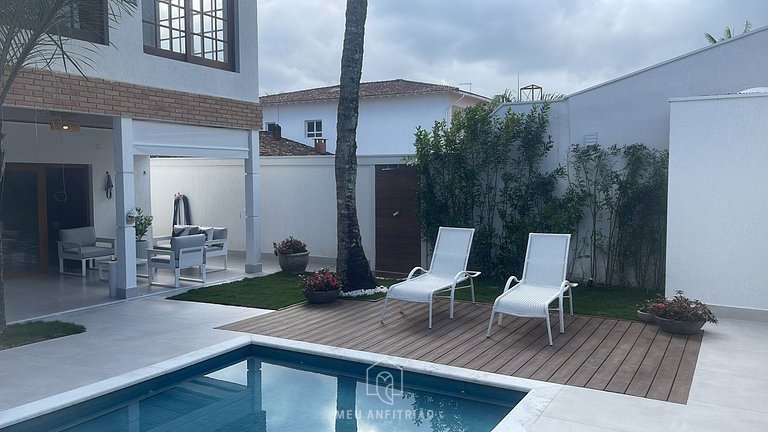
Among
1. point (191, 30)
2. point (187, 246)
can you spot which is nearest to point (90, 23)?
point (191, 30)

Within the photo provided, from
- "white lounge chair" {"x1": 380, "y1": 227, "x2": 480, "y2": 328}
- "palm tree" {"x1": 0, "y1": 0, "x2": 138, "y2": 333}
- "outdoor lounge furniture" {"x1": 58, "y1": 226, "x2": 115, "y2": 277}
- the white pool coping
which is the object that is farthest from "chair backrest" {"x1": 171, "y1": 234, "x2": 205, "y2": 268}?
"white lounge chair" {"x1": 380, "y1": 227, "x2": 480, "y2": 328}

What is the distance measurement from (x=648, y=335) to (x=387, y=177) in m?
6.83

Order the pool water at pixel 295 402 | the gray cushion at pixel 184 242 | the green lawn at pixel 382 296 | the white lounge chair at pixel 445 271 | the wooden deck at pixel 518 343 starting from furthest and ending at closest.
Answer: the gray cushion at pixel 184 242 → the green lawn at pixel 382 296 → the white lounge chair at pixel 445 271 → the wooden deck at pixel 518 343 → the pool water at pixel 295 402

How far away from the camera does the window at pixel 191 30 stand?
35.6 feet

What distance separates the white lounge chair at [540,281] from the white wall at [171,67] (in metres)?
6.79

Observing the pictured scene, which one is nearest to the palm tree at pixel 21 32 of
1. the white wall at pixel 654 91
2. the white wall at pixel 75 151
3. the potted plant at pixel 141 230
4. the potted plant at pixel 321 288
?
the potted plant at pixel 321 288

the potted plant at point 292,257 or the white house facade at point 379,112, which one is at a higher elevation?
the white house facade at point 379,112

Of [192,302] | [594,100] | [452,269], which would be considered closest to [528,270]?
[452,269]

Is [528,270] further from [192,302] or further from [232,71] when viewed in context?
[232,71]

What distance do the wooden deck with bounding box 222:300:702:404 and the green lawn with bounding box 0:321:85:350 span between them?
210 cm

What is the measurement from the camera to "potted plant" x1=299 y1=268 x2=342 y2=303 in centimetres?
985

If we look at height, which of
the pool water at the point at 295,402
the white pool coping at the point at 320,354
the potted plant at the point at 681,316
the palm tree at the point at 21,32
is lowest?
the pool water at the point at 295,402

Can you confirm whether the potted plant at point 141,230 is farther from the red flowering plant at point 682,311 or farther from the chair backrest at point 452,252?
the red flowering plant at point 682,311

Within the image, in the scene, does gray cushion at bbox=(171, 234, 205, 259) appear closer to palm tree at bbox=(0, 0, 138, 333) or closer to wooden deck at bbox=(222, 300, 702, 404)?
wooden deck at bbox=(222, 300, 702, 404)
